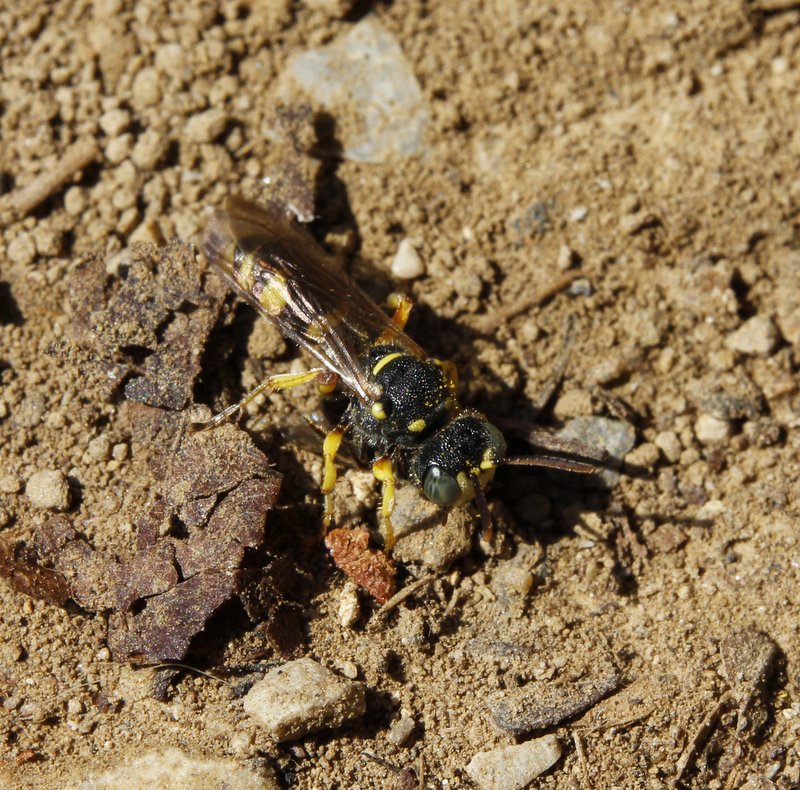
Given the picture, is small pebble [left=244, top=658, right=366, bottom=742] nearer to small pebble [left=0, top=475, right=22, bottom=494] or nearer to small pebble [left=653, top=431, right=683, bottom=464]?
small pebble [left=0, top=475, right=22, bottom=494]

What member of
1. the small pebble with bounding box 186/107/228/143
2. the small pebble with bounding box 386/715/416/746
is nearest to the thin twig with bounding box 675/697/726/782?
the small pebble with bounding box 386/715/416/746

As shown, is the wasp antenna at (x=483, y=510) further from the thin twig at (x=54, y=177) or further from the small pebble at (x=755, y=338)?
the thin twig at (x=54, y=177)

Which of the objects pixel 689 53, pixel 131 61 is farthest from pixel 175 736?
pixel 689 53

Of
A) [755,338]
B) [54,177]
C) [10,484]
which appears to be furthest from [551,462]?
[54,177]

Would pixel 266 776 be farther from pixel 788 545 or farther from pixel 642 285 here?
pixel 642 285

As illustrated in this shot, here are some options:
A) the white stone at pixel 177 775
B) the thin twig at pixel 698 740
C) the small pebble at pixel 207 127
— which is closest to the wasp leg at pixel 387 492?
the white stone at pixel 177 775
